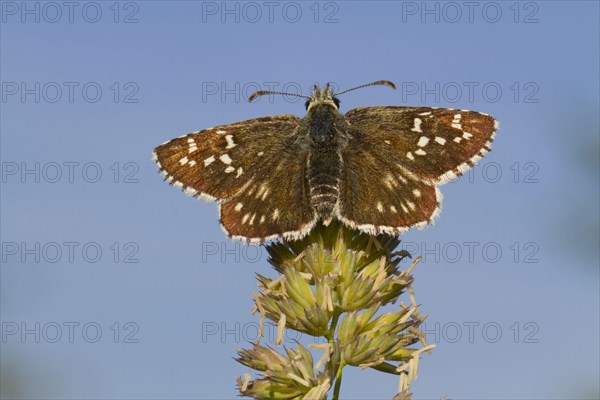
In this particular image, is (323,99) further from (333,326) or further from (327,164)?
(333,326)

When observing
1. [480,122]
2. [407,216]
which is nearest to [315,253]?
[407,216]

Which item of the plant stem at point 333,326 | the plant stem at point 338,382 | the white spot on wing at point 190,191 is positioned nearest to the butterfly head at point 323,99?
the white spot on wing at point 190,191

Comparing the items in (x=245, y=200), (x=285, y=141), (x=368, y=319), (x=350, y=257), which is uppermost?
(x=285, y=141)

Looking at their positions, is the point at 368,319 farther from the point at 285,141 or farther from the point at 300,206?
the point at 285,141

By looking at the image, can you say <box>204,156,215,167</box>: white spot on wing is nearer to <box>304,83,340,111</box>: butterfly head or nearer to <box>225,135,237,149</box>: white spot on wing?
<box>225,135,237,149</box>: white spot on wing

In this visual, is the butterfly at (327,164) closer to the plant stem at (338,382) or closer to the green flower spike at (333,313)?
the green flower spike at (333,313)

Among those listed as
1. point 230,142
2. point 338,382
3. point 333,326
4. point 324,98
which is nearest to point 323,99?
point 324,98
